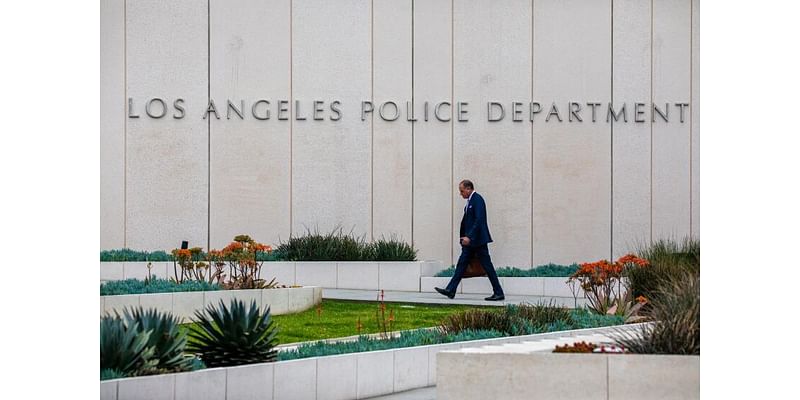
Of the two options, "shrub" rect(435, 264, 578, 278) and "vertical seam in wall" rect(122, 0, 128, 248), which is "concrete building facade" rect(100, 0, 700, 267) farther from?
A: "shrub" rect(435, 264, 578, 278)

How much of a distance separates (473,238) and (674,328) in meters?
8.52

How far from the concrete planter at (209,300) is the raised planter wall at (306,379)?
279 centimetres

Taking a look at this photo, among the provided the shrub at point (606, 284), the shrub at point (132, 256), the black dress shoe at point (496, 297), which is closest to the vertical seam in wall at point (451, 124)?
the black dress shoe at point (496, 297)

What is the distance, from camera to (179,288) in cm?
1388

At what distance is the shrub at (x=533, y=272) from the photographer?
64.1 feet

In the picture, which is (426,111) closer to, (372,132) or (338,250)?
(372,132)

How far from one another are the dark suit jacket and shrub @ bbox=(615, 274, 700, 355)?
790 centimetres

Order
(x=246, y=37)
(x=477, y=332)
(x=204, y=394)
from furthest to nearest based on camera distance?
1. (x=246, y=37)
2. (x=477, y=332)
3. (x=204, y=394)

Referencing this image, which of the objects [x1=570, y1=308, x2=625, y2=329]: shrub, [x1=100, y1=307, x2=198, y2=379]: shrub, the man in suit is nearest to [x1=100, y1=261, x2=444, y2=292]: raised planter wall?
the man in suit

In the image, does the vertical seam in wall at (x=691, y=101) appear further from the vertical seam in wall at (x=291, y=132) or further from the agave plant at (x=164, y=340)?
the agave plant at (x=164, y=340)

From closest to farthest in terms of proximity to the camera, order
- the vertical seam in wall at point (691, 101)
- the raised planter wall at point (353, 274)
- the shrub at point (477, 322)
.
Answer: the shrub at point (477, 322) → the raised planter wall at point (353, 274) → the vertical seam in wall at point (691, 101)
